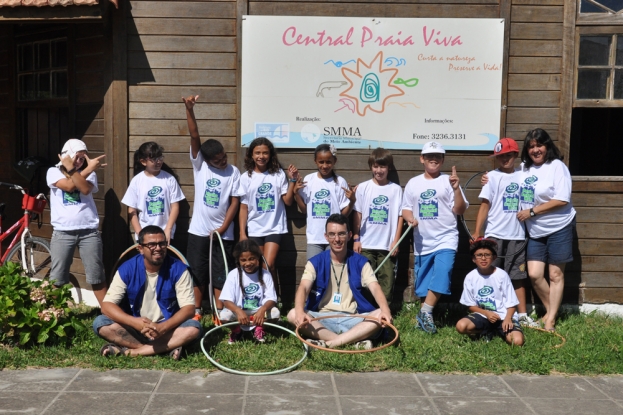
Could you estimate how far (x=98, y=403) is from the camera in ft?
15.0

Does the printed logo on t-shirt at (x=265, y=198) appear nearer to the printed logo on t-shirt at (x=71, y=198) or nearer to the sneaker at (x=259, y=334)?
the sneaker at (x=259, y=334)

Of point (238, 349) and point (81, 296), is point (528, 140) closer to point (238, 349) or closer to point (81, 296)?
point (238, 349)

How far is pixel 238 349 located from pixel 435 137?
2.99 m

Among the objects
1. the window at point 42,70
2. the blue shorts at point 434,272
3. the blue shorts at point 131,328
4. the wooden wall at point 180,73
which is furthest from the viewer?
the window at point 42,70

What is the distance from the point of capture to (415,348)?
5801 millimetres

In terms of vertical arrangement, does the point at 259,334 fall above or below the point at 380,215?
below

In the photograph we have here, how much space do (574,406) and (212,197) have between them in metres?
3.71

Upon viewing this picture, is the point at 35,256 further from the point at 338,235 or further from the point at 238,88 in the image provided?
the point at 338,235

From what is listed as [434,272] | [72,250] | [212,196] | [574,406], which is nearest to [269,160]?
[212,196]

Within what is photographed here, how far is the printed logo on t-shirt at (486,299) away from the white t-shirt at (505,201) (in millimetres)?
806

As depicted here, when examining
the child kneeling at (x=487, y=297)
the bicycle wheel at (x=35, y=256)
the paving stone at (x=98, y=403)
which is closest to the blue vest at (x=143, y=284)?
the paving stone at (x=98, y=403)

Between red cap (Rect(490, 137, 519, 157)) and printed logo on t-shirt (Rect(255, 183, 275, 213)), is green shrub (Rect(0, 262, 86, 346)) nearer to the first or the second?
printed logo on t-shirt (Rect(255, 183, 275, 213))

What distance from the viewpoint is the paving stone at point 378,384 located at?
4.89m

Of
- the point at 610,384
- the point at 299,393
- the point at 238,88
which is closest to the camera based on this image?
the point at 299,393
